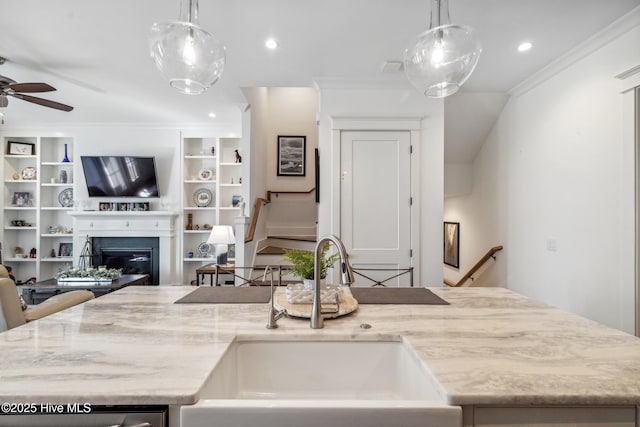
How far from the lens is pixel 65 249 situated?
559 cm

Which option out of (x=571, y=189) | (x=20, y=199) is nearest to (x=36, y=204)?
(x=20, y=199)

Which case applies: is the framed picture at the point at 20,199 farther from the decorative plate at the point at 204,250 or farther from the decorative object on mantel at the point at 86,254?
the decorative plate at the point at 204,250

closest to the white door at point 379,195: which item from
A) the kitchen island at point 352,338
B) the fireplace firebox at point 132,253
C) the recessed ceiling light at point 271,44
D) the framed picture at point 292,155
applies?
the recessed ceiling light at point 271,44

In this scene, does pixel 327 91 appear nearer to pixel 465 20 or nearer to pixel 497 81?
pixel 465 20

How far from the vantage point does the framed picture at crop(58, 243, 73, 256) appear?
18.3 feet

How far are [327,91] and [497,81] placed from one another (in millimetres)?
1788

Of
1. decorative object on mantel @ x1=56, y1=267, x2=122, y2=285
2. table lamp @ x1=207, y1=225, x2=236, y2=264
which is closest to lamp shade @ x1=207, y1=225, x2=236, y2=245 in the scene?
table lamp @ x1=207, y1=225, x2=236, y2=264

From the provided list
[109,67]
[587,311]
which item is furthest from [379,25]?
[587,311]

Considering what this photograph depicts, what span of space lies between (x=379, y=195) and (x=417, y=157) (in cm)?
57

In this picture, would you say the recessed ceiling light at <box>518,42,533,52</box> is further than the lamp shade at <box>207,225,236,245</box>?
No

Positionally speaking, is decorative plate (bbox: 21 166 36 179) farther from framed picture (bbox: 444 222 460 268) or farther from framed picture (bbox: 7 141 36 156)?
framed picture (bbox: 444 222 460 268)

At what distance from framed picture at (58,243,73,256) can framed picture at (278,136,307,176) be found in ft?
12.5

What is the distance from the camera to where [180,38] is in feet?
4.91

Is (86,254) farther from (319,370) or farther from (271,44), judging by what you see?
(319,370)
